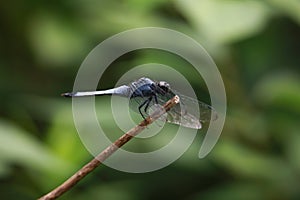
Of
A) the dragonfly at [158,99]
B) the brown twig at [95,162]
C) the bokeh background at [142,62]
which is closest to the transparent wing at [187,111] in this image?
the dragonfly at [158,99]

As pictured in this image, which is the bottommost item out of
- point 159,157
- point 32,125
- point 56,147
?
point 159,157

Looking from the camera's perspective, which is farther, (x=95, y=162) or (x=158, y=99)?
(x=158, y=99)

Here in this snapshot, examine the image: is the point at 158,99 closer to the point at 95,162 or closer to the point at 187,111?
the point at 187,111

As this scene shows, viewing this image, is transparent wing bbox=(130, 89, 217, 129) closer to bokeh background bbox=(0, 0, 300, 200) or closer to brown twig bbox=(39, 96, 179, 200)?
brown twig bbox=(39, 96, 179, 200)

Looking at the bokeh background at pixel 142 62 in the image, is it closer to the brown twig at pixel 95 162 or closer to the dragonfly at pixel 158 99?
the dragonfly at pixel 158 99

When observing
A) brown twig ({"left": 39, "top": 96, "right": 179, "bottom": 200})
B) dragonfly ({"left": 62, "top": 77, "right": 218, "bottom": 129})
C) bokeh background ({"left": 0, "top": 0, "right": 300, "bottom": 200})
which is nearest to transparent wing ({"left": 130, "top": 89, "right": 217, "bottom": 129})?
dragonfly ({"left": 62, "top": 77, "right": 218, "bottom": 129})

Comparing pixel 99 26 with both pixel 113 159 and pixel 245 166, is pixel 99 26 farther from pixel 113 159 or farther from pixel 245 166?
pixel 245 166

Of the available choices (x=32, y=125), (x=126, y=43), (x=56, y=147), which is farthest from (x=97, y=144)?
(x=126, y=43)

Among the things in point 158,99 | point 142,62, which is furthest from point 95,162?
point 142,62
